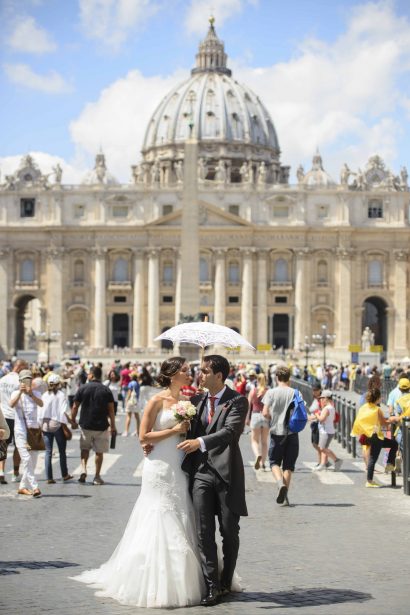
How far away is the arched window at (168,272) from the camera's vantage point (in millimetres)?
93125

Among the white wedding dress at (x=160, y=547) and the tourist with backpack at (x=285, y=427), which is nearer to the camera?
the white wedding dress at (x=160, y=547)

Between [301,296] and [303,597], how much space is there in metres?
82.8

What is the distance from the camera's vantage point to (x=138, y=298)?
92625 mm

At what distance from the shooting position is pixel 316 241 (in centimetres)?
9300

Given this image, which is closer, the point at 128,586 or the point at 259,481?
the point at 128,586

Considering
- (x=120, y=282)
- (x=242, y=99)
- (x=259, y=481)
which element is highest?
(x=242, y=99)

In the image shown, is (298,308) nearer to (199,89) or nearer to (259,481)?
(199,89)

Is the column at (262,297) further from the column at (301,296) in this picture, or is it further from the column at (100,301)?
the column at (100,301)

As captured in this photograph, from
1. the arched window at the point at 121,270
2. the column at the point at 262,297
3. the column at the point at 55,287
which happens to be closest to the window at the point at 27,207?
the column at the point at 55,287

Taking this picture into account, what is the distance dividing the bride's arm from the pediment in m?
81.6

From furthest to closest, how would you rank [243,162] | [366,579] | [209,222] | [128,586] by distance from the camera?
[243,162] < [209,222] < [366,579] < [128,586]

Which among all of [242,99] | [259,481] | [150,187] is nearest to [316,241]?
[150,187]

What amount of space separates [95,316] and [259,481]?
74.8 metres

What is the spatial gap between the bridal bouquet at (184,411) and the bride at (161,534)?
0.27 feet
